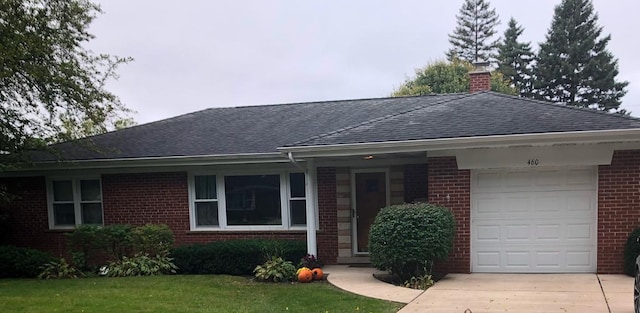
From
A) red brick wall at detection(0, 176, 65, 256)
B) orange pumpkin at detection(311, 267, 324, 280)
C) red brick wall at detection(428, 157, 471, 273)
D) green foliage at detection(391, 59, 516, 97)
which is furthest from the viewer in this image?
green foliage at detection(391, 59, 516, 97)

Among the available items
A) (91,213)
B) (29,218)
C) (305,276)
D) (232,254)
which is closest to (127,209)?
(91,213)

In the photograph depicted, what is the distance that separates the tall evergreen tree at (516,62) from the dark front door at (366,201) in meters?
34.2

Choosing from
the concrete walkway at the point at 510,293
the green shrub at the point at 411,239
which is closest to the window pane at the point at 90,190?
the concrete walkway at the point at 510,293

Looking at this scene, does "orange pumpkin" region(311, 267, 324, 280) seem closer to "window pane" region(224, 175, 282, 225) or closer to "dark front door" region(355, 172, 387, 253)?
"dark front door" region(355, 172, 387, 253)

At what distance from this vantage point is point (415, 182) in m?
11.0

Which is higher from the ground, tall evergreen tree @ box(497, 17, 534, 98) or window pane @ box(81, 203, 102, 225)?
tall evergreen tree @ box(497, 17, 534, 98)

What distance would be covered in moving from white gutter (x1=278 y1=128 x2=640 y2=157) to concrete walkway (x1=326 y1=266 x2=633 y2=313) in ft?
7.57

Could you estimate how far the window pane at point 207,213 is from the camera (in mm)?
11852

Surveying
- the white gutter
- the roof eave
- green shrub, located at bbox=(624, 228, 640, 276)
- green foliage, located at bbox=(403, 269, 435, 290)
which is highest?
the white gutter

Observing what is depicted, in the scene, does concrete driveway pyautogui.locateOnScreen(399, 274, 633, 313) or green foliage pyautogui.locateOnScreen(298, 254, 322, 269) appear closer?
concrete driveway pyautogui.locateOnScreen(399, 274, 633, 313)

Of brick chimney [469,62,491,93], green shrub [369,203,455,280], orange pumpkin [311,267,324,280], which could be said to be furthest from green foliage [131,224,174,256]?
brick chimney [469,62,491,93]

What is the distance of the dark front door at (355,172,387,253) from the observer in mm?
11453

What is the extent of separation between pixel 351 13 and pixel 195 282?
2840 cm

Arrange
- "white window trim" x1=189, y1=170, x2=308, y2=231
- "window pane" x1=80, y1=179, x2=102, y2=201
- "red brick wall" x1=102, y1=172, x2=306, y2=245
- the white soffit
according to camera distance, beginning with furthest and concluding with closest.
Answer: "window pane" x1=80, y1=179, x2=102, y2=201 → "red brick wall" x1=102, y1=172, x2=306, y2=245 → "white window trim" x1=189, y1=170, x2=308, y2=231 → the white soffit
